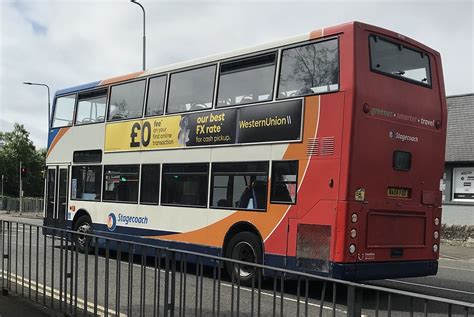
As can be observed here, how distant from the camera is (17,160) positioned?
6153cm

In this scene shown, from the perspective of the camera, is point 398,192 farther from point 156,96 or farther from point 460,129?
point 460,129

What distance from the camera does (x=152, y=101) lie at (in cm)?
1089

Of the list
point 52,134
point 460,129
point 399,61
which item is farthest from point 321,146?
point 460,129

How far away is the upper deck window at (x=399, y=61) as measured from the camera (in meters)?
7.84

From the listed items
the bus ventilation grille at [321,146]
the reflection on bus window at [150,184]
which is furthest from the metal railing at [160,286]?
the reflection on bus window at [150,184]

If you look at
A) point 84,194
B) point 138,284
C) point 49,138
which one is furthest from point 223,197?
point 49,138

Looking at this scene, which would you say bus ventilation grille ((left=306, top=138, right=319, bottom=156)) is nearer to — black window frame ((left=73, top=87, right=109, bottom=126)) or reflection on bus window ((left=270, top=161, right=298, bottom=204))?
reflection on bus window ((left=270, top=161, right=298, bottom=204))

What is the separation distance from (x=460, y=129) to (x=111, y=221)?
50.5 feet

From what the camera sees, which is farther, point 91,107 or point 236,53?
point 91,107

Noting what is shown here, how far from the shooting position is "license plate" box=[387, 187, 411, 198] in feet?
25.6

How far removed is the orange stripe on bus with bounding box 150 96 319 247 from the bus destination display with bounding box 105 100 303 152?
17 cm

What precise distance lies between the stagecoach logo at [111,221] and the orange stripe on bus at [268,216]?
2716 mm

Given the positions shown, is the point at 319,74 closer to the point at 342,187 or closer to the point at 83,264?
the point at 342,187

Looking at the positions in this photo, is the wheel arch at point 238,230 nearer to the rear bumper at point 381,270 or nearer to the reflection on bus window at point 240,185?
the reflection on bus window at point 240,185
